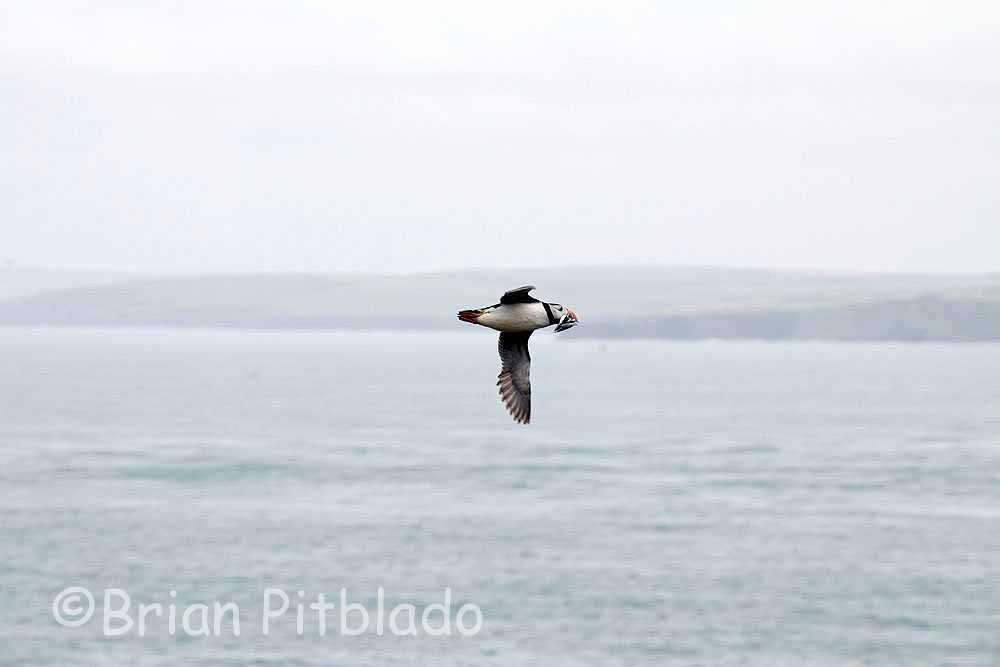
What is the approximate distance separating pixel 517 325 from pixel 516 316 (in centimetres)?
37

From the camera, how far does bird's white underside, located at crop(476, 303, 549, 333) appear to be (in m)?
17.5

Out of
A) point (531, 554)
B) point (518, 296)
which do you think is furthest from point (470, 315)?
point (531, 554)

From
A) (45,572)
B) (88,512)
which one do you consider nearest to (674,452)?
(88,512)

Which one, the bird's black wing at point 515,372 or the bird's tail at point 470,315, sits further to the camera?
the bird's black wing at point 515,372

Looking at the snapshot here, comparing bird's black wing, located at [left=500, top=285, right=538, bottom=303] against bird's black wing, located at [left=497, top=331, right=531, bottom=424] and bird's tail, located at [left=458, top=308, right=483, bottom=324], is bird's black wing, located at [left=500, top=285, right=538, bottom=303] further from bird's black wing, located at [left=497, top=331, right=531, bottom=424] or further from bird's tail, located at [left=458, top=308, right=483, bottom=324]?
bird's black wing, located at [left=497, top=331, right=531, bottom=424]

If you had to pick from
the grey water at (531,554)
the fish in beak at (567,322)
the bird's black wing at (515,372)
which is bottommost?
the grey water at (531,554)

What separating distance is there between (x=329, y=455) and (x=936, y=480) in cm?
7382

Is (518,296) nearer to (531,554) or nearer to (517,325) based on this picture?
(517,325)

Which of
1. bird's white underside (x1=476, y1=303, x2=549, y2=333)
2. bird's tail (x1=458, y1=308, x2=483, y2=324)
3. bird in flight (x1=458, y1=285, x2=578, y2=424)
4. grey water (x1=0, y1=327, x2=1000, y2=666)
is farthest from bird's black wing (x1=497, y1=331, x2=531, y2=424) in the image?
grey water (x1=0, y1=327, x2=1000, y2=666)

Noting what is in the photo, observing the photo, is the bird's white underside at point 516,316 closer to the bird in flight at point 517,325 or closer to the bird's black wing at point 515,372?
the bird in flight at point 517,325

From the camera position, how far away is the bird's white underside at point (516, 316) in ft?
57.4

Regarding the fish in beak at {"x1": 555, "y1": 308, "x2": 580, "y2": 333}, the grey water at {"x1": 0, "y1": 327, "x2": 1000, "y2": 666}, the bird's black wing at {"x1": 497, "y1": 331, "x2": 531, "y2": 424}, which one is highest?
the fish in beak at {"x1": 555, "y1": 308, "x2": 580, "y2": 333}

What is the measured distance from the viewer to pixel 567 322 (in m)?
16.8

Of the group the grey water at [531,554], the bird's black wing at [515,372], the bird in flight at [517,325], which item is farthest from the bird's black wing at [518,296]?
the grey water at [531,554]
